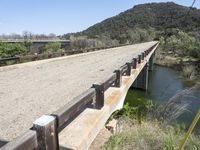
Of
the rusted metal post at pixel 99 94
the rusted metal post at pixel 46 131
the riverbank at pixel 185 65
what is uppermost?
the rusted metal post at pixel 46 131

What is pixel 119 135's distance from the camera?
8.23 meters

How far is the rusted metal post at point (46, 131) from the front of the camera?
247 centimetres

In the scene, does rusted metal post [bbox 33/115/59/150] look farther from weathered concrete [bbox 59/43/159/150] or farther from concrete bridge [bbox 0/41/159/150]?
weathered concrete [bbox 59/43/159/150]

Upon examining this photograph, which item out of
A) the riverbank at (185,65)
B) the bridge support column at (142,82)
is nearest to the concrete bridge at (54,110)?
the bridge support column at (142,82)

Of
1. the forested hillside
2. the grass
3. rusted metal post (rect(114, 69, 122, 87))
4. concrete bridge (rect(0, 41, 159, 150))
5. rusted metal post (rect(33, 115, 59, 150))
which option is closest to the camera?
rusted metal post (rect(33, 115, 59, 150))

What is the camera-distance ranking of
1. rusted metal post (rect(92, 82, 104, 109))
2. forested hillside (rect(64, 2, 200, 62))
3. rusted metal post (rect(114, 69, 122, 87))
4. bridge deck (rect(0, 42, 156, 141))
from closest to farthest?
1. bridge deck (rect(0, 42, 156, 141))
2. rusted metal post (rect(92, 82, 104, 109))
3. rusted metal post (rect(114, 69, 122, 87))
4. forested hillside (rect(64, 2, 200, 62))

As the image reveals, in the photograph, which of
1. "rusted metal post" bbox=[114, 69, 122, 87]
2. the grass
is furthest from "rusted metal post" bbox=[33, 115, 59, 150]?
"rusted metal post" bbox=[114, 69, 122, 87]

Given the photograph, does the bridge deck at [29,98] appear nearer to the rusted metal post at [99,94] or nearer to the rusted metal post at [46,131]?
the rusted metal post at [99,94]

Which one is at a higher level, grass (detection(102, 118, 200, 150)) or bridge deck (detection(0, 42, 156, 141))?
bridge deck (detection(0, 42, 156, 141))

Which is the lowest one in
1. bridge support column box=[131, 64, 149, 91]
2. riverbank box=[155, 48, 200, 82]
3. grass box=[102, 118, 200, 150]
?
riverbank box=[155, 48, 200, 82]

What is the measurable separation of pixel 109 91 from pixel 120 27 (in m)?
163

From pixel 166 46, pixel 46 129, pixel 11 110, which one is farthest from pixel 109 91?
pixel 166 46

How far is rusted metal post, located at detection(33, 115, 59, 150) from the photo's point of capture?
247 cm

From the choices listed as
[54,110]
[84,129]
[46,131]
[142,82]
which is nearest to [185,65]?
[142,82]
